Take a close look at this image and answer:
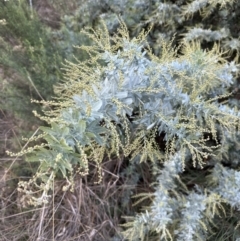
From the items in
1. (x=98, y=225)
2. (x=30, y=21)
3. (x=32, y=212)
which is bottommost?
(x=98, y=225)

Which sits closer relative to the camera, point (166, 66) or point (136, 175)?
point (166, 66)

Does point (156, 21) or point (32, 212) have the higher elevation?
point (156, 21)

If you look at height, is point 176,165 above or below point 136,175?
above

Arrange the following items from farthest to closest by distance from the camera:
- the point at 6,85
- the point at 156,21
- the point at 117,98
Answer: the point at 156,21, the point at 6,85, the point at 117,98

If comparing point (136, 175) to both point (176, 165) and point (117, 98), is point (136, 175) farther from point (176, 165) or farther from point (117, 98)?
point (117, 98)

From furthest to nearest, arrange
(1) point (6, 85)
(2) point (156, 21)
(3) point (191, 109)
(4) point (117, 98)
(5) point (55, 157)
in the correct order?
(2) point (156, 21)
(1) point (6, 85)
(3) point (191, 109)
(4) point (117, 98)
(5) point (55, 157)

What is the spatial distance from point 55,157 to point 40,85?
0.68 metres

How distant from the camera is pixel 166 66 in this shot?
97 centimetres

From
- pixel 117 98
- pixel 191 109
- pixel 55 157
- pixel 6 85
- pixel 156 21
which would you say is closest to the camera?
pixel 55 157

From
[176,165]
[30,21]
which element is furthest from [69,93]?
[176,165]

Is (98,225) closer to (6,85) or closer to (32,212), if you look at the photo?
(32,212)

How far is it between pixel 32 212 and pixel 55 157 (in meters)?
0.91

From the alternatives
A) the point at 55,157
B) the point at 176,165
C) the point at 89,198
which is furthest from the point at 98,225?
the point at 55,157

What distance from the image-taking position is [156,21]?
142 cm
